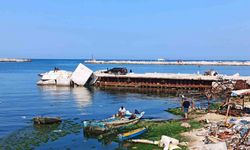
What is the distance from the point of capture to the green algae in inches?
1122

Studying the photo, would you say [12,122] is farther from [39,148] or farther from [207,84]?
[207,84]

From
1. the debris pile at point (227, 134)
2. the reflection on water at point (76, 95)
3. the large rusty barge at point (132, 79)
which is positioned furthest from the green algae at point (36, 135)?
the large rusty barge at point (132, 79)

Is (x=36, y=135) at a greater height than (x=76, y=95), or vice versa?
(x=76, y=95)

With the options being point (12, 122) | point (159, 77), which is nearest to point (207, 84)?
point (159, 77)

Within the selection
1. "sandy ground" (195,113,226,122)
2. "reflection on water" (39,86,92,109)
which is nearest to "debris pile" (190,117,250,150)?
"sandy ground" (195,113,226,122)

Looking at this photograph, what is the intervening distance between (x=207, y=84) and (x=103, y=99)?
22.3 m

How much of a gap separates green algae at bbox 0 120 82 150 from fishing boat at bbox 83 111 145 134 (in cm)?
217

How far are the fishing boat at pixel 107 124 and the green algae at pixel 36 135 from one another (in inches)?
85.4

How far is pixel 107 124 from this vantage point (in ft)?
107

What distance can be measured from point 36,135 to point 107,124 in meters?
6.37

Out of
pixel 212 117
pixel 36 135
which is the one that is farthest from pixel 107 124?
pixel 212 117

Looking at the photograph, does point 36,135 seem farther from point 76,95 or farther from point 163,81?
point 163,81

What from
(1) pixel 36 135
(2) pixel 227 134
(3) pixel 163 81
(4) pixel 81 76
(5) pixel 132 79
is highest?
(4) pixel 81 76

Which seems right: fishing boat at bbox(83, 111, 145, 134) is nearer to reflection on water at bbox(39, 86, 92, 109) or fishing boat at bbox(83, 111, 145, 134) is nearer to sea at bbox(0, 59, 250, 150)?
sea at bbox(0, 59, 250, 150)
